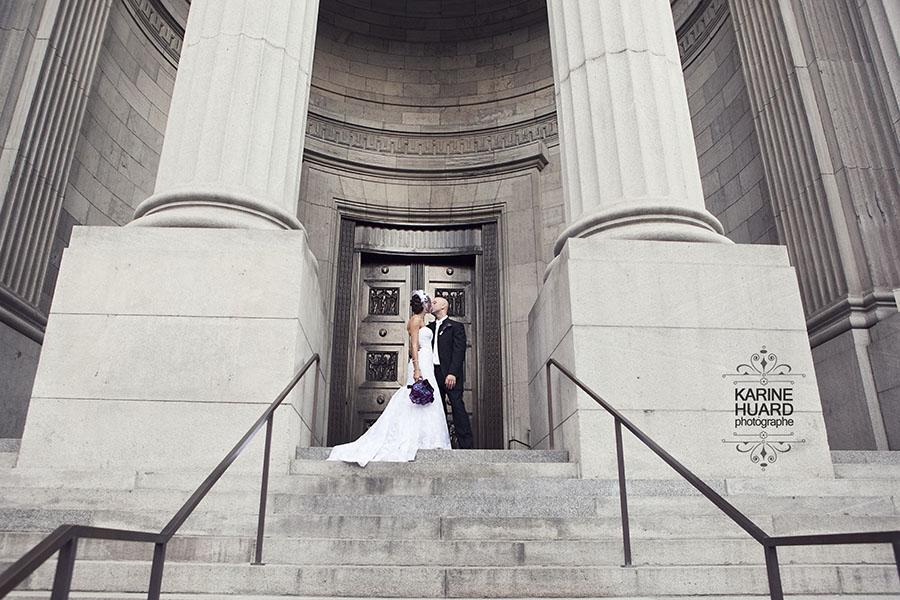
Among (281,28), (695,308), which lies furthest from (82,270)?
(695,308)

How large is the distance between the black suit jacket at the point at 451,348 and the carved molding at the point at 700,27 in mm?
8704

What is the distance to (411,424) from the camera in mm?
8320

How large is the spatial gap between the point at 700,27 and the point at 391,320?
8426 millimetres

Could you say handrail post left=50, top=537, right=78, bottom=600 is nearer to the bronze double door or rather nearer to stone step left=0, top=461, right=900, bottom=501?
stone step left=0, top=461, right=900, bottom=501

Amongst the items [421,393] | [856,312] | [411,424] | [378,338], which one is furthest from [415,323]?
[378,338]

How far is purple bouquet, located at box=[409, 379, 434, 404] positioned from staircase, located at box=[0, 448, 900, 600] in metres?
1.54

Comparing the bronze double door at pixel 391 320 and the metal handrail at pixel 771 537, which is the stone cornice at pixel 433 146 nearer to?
the bronze double door at pixel 391 320

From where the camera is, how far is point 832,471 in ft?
22.8

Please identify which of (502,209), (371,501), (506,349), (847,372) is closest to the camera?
(371,501)

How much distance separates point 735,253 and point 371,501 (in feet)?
14.8

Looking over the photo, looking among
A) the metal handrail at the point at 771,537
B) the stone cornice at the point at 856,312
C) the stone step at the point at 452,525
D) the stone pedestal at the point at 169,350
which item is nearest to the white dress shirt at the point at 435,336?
the stone pedestal at the point at 169,350

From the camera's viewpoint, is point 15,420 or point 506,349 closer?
point 15,420

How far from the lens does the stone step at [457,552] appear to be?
15.7 feet

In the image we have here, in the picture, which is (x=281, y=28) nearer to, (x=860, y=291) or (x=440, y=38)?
(x=860, y=291)
